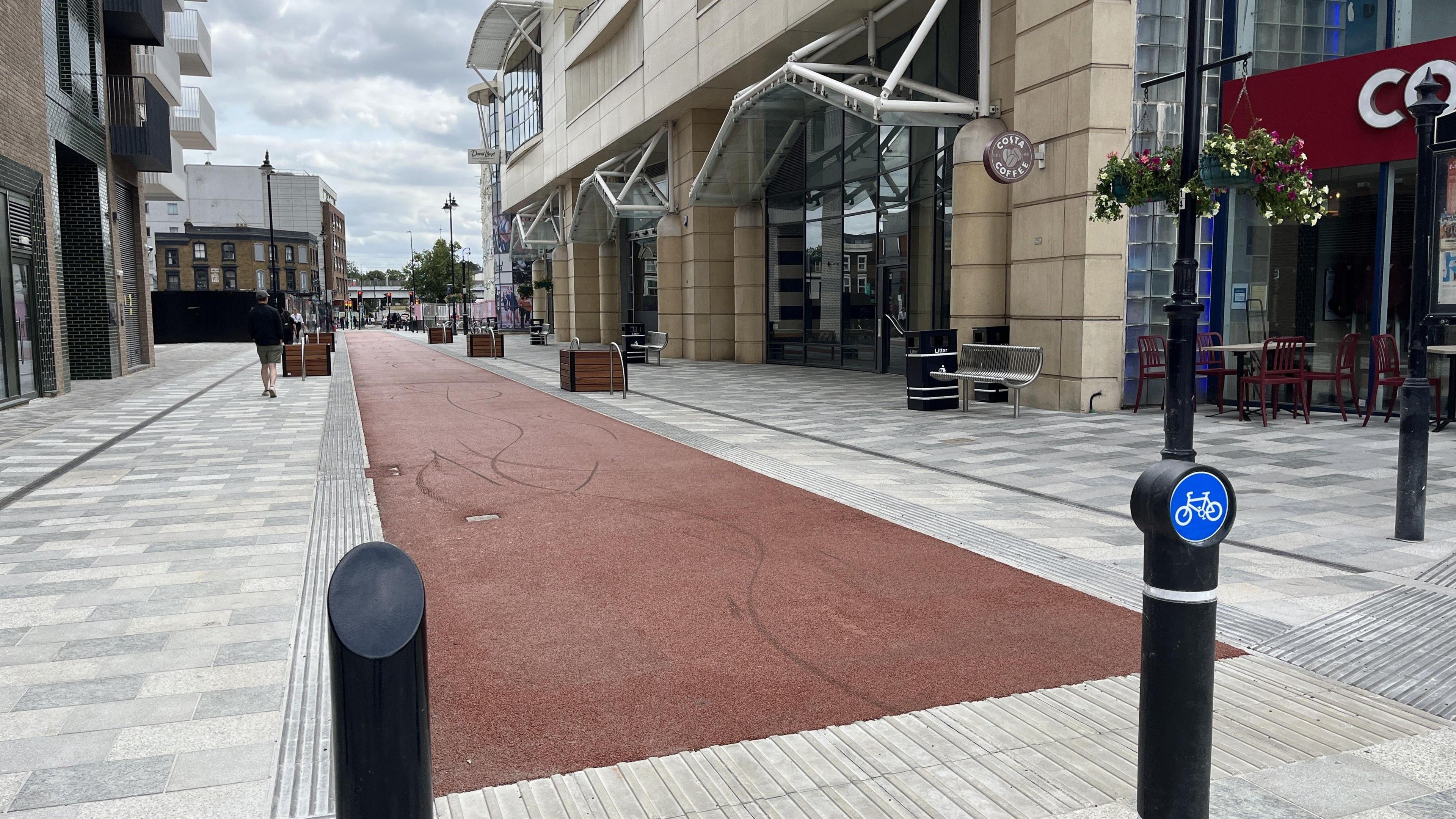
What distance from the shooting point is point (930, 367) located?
1481cm

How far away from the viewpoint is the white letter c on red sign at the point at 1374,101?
12.5 m

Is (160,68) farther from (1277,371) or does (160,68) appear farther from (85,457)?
(1277,371)

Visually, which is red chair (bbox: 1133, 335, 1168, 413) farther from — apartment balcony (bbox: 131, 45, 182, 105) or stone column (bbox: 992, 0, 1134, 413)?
apartment balcony (bbox: 131, 45, 182, 105)

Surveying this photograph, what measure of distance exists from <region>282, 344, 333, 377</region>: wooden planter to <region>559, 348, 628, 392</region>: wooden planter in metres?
8.51

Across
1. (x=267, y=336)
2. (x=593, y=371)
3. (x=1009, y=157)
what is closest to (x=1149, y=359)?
(x=1009, y=157)

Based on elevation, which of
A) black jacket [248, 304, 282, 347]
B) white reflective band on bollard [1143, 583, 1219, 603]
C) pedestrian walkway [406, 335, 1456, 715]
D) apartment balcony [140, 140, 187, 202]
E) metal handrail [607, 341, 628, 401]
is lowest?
pedestrian walkway [406, 335, 1456, 715]

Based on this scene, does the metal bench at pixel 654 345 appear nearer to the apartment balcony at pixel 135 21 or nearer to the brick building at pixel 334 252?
the apartment balcony at pixel 135 21

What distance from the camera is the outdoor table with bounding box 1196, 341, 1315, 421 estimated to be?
12.7 meters

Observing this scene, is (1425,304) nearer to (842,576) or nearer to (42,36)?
(842,576)

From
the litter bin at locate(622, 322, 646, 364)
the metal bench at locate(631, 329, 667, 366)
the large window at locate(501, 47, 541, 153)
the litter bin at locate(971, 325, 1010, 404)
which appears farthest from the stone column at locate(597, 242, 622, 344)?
the litter bin at locate(971, 325, 1010, 404)

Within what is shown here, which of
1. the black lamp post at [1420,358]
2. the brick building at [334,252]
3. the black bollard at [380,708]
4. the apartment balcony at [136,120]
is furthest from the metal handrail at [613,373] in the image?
the brick building at [334,252]

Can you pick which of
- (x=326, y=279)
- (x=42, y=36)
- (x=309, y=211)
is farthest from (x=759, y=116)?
(x=326, y=279)

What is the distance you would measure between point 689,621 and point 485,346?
30.8 meters

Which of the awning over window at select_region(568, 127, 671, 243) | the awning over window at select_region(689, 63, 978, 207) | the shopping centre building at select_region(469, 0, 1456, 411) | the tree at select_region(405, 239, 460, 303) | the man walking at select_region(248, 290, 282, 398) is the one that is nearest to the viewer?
the shopping centre building at select_region(469, 0, 1456, 411)
